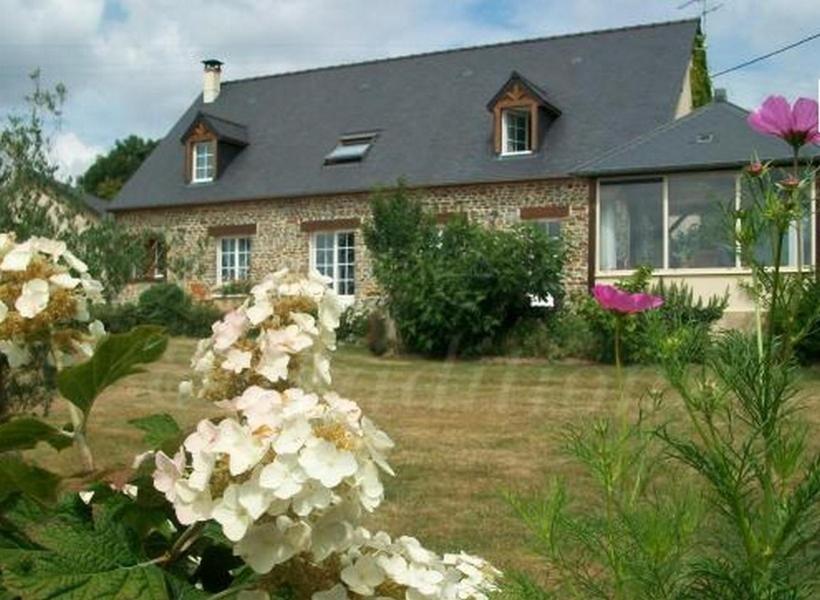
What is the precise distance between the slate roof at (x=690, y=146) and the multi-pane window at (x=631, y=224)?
451mm

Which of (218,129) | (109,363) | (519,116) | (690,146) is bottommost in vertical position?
(109,363)

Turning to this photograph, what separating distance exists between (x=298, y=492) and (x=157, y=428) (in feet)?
2.26

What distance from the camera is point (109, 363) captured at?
5.60 ft

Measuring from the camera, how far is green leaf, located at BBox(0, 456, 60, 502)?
1.73m

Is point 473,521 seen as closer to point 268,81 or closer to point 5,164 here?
point 5,164

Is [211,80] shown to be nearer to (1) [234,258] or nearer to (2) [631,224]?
(1) [234,258]

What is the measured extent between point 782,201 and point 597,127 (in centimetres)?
2085

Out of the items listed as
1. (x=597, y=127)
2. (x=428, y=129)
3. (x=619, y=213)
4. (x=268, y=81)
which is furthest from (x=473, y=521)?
(x=268, y=81)

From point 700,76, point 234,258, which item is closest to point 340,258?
point 234,258

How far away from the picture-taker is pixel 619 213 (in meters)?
20.1

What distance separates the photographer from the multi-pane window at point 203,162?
26297 mm

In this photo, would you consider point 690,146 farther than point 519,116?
No

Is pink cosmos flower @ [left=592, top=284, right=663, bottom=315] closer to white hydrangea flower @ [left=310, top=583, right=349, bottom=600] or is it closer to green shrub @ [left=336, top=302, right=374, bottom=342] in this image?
white hydrangea flower @ [left=310, top=583, right=349, bottom=600]

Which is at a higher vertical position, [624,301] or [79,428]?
[624,301]
